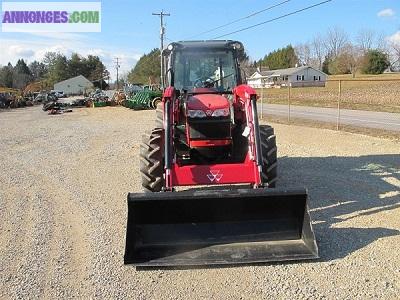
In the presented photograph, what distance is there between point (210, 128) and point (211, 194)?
4.93 feet

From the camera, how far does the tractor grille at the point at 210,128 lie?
19.7ft

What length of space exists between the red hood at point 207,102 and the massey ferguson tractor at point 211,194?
14 millimetres

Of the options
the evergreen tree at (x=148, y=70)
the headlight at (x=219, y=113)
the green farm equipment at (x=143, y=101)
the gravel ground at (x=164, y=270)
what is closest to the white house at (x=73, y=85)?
the evergreen tree at (x=148, y=70)

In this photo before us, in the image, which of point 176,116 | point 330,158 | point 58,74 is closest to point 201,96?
point 176,116

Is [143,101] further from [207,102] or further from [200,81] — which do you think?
[207,102]

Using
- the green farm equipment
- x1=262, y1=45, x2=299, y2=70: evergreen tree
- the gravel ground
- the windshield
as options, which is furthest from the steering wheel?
x1=262, y1=45, x2=299, y2=70: evergreen tree

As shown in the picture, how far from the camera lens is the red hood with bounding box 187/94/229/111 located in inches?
237

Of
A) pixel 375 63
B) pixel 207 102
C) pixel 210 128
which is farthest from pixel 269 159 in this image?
pixel 375 63

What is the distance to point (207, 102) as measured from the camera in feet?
20.2

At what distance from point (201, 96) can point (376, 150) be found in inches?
257


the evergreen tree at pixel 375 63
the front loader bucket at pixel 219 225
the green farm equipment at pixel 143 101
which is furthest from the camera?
the evergreen tree at pixel 375 63

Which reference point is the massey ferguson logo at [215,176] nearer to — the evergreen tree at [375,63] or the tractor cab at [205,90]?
the tractor cab at [205,90]

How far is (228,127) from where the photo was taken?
6.11 m

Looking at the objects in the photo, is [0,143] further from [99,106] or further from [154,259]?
[99,106]
